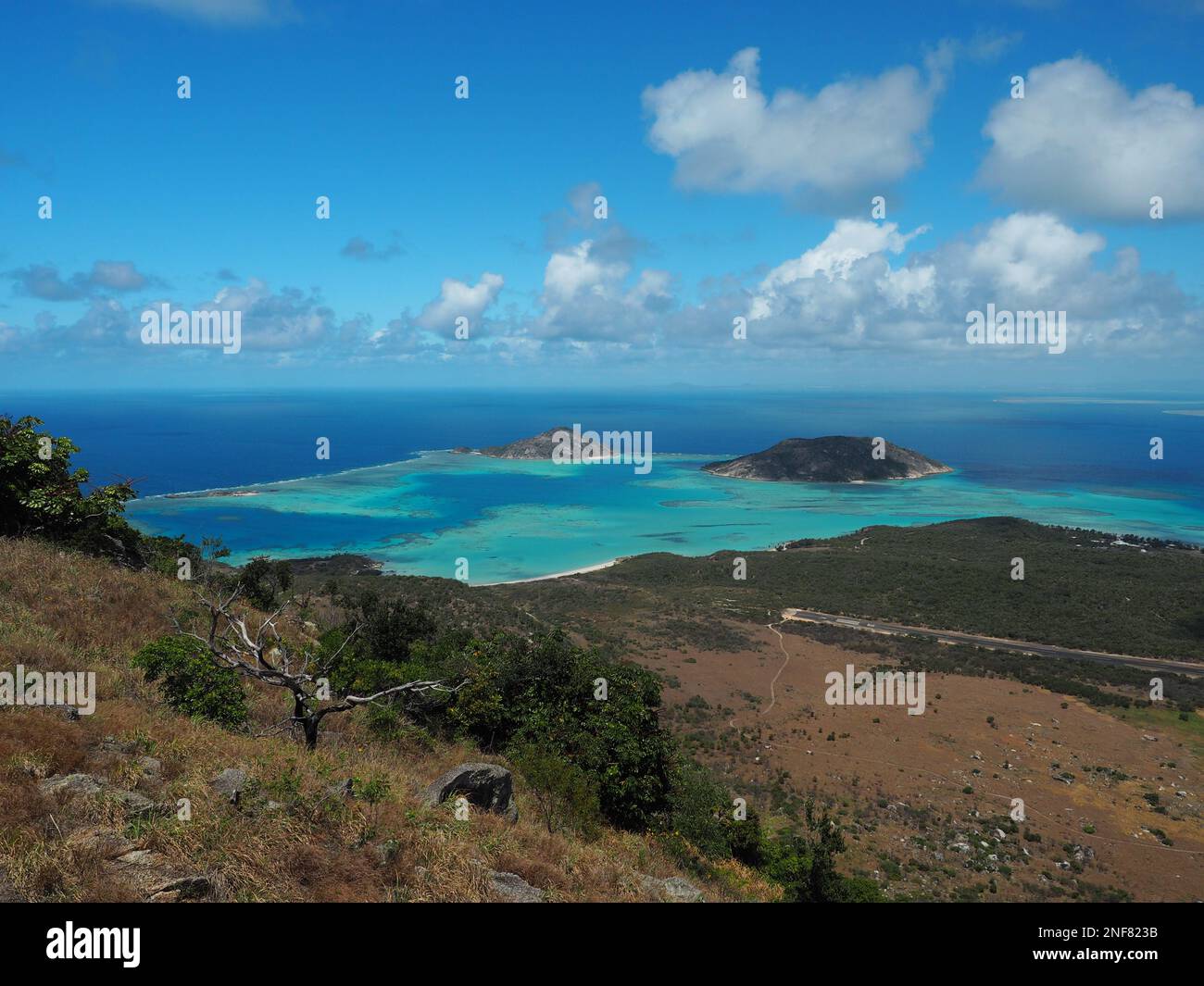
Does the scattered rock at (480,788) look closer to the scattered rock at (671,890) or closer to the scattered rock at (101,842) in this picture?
the scattered rock at (671,890)

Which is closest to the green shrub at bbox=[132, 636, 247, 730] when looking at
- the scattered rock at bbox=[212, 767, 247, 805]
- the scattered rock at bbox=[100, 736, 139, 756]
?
the scattered rock at bbox=[100, 736, 139, 756]

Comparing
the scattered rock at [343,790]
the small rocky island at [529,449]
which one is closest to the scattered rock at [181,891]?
the scattered rock at [343,790]

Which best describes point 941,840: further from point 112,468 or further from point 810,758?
point 112,468

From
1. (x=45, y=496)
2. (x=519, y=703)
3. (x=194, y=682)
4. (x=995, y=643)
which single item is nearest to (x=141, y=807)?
(x=194, y=682)

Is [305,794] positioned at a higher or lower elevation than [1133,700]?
higher

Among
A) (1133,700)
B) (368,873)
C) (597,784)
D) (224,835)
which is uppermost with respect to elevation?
(224,835)
